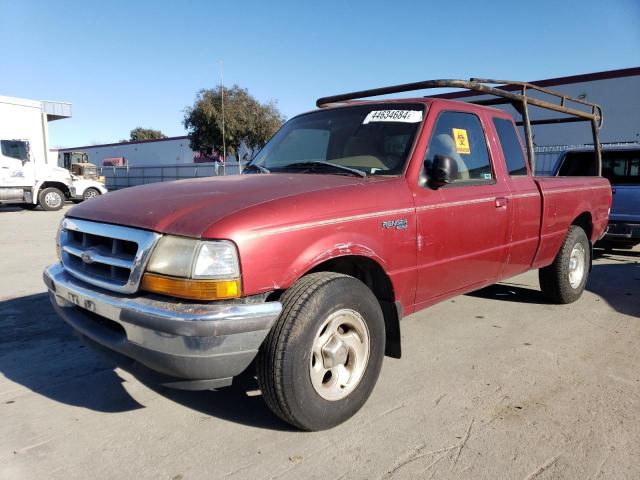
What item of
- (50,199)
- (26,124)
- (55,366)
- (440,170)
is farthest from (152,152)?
(440,170)

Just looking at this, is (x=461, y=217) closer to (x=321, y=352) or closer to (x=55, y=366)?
(x=321, y=352)

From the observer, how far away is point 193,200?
8.64ft

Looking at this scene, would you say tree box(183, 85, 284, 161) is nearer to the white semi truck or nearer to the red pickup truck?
the white semi truck

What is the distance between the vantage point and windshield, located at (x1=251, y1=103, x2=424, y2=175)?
3.36 m

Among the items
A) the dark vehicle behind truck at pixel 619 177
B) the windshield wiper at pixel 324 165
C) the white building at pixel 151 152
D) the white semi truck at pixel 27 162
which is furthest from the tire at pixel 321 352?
the white building at pixel 151 152

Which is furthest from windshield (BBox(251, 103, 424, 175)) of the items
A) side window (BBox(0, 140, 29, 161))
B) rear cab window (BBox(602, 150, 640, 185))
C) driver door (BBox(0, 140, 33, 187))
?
side window (BBox(0, 140, 29, 161))

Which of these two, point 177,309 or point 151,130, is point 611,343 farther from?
point 151,130

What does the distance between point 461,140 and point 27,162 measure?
55.2 feet

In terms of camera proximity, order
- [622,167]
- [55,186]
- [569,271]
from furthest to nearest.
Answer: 1. [55,186]
2. [622,167]
3. [569,271]

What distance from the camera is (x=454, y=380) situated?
3348mm

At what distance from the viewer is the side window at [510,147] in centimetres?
421

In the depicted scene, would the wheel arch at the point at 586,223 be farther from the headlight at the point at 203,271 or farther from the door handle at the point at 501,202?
the headlight at the point at 203,271

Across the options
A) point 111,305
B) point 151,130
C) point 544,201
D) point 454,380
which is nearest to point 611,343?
point 544,201

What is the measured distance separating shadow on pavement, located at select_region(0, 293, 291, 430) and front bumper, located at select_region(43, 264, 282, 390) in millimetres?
415
